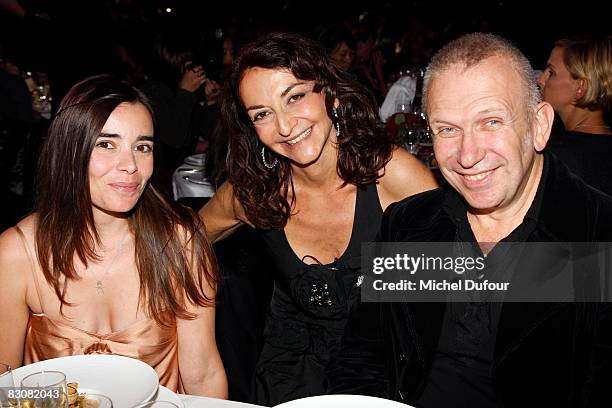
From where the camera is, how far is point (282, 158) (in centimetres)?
271

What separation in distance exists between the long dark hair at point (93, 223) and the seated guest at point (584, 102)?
195 centimetres

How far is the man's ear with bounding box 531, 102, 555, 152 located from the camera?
1.79m

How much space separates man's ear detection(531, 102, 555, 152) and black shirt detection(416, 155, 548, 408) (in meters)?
0.08

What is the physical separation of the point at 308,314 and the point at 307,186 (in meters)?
0.54

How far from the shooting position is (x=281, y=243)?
2.61 metres

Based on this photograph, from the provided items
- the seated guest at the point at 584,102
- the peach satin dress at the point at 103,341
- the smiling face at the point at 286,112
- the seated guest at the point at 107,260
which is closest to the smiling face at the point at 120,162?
the seated guest at the point at 107,260

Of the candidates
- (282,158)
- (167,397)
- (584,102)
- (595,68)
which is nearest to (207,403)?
(167,397)

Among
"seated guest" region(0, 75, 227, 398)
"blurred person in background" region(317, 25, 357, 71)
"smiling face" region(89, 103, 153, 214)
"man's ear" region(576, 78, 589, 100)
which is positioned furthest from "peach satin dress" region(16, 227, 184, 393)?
"blurred person in background" region(317, 25, 357, 71)

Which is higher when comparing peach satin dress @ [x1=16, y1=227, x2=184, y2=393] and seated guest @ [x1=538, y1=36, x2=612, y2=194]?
seated guest @ [x1=538, y1=36, x2=612, y2=194]

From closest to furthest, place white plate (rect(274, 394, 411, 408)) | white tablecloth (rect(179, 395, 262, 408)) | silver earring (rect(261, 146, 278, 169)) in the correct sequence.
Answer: white plate (rect(274, 394, 411, 408)), white tablecloth (rect(179, 395, 262, 408)), silver earring (rect(261, 146, 278, 169))

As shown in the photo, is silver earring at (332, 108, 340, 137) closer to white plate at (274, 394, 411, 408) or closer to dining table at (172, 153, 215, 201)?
white plate at (274, 394, 411, 408)

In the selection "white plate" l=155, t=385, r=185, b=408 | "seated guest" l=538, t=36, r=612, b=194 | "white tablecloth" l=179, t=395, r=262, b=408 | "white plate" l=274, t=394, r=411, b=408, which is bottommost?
"white tablecloth" l=179, t=395, r=262, b=408

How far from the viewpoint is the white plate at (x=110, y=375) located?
4.99 feet

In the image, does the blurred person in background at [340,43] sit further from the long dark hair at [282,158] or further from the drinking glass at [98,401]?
the drinking glass at [98,401]
